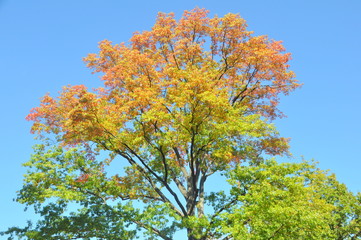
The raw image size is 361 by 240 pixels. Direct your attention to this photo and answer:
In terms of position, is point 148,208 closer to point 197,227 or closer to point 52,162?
point 197,227

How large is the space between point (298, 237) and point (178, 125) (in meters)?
7.49

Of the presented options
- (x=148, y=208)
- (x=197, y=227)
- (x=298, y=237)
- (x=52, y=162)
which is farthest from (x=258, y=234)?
(x=52, y=162)

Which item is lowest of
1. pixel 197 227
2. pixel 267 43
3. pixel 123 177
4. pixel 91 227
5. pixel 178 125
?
pixel 197 227

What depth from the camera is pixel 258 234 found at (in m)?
15.6

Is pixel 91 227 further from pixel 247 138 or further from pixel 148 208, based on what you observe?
pixel 247 138

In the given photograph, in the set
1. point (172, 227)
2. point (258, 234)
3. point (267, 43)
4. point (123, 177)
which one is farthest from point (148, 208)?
point (267, 43)

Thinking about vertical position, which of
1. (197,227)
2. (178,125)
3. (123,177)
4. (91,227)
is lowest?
(197,227)

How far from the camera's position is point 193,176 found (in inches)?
807

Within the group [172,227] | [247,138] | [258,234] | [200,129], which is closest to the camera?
[258,234]

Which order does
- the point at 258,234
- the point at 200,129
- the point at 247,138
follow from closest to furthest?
the point at 258,234 → the point at 200,129 → the point at 247,138

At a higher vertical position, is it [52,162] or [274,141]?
[52,162]

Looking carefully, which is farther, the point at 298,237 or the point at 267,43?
the point at 267,43

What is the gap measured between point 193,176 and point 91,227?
5.87 m

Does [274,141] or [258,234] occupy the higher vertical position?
[274,141]
